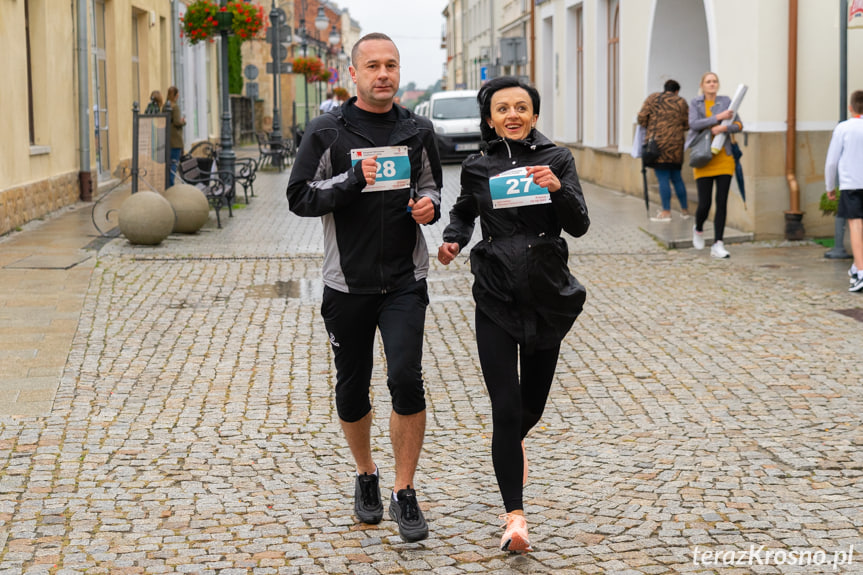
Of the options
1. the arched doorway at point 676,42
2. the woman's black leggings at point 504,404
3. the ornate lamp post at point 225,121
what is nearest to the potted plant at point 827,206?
the arched doorway at point 676,42

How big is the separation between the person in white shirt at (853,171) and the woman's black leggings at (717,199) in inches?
72.1

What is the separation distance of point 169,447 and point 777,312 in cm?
533

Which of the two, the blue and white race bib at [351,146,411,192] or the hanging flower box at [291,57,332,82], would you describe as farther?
the hanging flower box at [291,57,332,82]

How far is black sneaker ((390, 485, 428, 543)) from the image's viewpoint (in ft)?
15.1

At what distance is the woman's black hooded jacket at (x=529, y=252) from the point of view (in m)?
4.52

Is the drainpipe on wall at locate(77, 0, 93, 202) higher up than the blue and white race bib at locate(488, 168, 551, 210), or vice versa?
the drainpipe on wall at locate(77, 0, 93, 202)

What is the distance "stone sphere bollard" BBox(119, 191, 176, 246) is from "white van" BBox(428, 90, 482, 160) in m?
17.6

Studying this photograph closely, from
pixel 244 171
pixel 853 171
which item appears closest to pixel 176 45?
pixel 244 171

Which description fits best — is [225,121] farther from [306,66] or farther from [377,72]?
[306,66]

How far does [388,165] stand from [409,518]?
1340 millimetres

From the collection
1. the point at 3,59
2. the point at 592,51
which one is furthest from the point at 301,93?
the point at 3,59

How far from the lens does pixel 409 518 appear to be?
182 inches

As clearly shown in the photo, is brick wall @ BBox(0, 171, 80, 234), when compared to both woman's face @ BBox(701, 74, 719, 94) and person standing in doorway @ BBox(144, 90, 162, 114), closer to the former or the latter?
Answer: person standing in doorway @ BBox(144, 90, 162, 114)

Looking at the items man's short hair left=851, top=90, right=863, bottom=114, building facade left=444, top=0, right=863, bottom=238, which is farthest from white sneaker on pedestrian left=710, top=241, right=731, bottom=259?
man's short hair left=851, top=90, right=863, bottom=114
